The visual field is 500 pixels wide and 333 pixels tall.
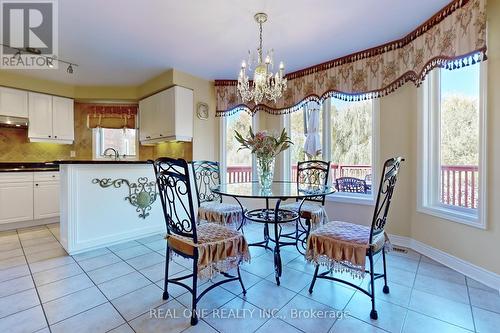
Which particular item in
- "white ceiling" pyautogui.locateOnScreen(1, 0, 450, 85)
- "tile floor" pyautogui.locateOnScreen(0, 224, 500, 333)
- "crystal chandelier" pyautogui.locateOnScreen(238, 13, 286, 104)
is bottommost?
"tile floor" pyautogui.locateOnScreen(0, 224, 500, 333)

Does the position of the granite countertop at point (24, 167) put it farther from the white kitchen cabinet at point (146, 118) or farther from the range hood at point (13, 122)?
the white kitchen cabinet at point (146, 118)

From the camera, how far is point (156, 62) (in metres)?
3.55

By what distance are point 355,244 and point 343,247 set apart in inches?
3.4

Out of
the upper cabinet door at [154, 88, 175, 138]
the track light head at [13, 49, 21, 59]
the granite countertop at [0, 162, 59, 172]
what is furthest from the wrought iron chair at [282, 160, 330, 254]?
the track light head at [13, 49, 21, 59]

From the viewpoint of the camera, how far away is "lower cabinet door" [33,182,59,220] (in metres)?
3.79

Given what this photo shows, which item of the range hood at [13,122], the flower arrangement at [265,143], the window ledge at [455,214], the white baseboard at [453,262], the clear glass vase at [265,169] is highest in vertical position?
the range hood at [13,122]

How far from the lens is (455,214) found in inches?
92.7

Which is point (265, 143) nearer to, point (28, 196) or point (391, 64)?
point (391, 64)

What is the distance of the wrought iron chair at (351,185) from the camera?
3.42m

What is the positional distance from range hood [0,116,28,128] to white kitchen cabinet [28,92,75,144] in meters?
0.09

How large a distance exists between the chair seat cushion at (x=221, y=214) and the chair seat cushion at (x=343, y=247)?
1.07 m

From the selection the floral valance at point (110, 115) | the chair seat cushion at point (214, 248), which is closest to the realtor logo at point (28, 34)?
the floral valance at point (110, 115)

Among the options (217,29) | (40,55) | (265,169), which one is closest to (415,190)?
(265,169)

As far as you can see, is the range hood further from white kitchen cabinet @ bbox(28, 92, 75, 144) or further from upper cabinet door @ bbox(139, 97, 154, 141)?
upper cabinet door @ bbox(139, 97, 154, 141)
